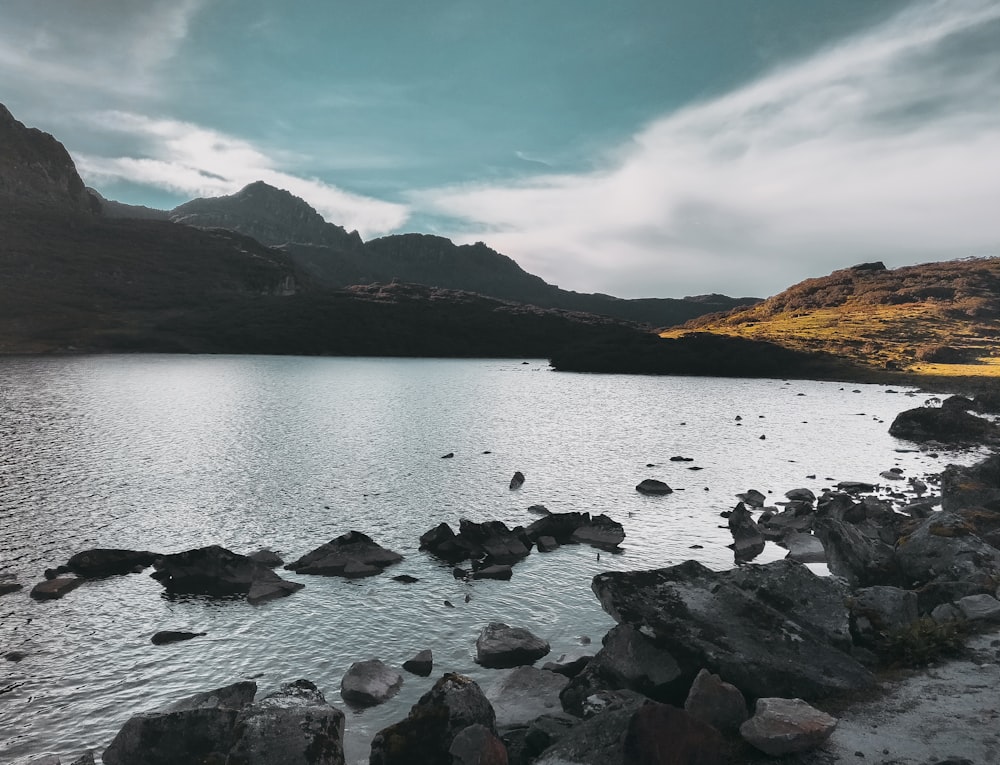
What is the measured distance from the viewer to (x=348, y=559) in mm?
31781

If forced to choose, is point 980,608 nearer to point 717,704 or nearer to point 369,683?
point 717,704

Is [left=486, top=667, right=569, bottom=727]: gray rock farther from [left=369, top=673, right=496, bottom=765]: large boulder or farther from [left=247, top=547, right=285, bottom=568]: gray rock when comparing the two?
[left=247, top=547, right=285, bottom=568]: gray rock

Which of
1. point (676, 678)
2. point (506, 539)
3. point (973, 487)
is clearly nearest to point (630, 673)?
point (676, 678)

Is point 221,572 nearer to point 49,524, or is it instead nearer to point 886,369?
point 49,524

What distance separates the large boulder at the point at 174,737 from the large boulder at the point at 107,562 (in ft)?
56.5

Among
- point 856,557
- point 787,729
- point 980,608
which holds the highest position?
point 980,608

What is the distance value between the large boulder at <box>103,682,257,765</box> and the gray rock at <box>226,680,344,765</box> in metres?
1.23

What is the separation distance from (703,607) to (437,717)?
884 centimetres

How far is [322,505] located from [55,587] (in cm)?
1816

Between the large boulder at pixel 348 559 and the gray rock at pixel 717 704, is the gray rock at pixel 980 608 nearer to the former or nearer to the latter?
the gray rock at pixel 717 704

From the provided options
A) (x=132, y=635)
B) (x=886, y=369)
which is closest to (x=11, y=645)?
(x=132, y=635)

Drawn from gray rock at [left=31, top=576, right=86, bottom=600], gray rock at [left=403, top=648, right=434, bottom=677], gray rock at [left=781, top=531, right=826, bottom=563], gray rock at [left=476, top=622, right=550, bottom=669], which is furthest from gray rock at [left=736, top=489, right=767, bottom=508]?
gray rock at [left=31, top=576, right=86, bottom=600]

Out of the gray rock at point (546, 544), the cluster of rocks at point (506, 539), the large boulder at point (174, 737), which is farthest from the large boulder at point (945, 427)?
the large boulder at point (174, 737)

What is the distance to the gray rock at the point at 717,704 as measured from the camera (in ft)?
50.6
